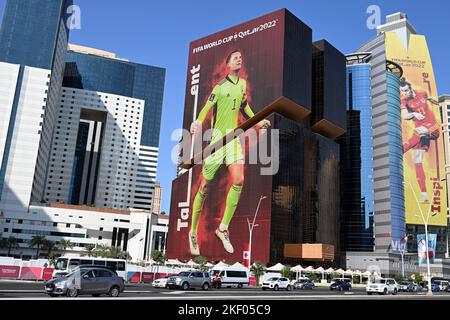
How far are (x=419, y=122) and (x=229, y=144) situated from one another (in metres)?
87.8

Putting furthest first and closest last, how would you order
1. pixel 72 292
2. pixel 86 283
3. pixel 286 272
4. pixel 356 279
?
pixel 356 279 → pixel 286 272 → pixel 86 283 → pixel 72 292

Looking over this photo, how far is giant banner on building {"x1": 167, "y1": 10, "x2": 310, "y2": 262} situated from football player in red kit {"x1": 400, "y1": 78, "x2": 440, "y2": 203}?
240ft

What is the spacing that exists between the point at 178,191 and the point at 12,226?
2293 inches

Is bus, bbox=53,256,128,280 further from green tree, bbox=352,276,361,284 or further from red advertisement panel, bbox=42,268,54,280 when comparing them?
green tree, bbox=352,276,361,284

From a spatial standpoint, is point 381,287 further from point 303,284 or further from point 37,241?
point 37,241

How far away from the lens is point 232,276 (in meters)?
50.7

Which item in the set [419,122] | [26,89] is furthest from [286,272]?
[26,89]

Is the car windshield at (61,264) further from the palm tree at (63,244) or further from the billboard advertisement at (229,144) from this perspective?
the palm tree at (63,244)

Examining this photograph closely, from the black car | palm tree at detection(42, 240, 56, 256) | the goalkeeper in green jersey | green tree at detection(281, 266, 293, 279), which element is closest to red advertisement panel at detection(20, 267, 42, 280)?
the black car

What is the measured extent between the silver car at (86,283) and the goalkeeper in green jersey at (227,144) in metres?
82.0

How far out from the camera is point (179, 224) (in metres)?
126

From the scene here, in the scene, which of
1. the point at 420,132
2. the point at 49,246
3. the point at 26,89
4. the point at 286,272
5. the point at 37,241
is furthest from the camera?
the point at 420,132

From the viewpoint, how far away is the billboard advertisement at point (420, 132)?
6171 inches
